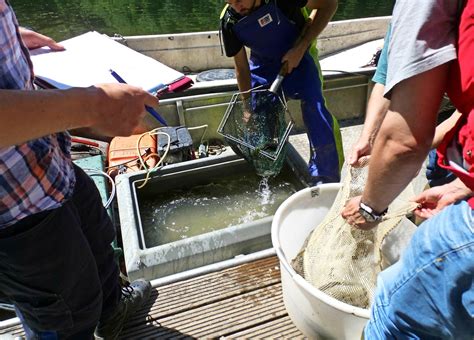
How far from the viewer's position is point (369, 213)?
54.6 inches

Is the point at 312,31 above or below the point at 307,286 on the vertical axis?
above

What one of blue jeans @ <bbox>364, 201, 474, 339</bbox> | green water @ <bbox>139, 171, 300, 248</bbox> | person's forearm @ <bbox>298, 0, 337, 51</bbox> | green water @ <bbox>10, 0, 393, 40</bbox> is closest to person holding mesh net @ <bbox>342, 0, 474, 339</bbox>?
blue jeans @ <bbox>364, 201, 474, 339</bbox>

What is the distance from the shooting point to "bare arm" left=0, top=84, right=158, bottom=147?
96cm

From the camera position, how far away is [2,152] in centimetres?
112

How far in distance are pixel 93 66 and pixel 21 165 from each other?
0.68 m

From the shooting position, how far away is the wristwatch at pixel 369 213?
1378 millimetres

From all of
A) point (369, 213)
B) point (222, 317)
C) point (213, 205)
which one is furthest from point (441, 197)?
point (213, 205)

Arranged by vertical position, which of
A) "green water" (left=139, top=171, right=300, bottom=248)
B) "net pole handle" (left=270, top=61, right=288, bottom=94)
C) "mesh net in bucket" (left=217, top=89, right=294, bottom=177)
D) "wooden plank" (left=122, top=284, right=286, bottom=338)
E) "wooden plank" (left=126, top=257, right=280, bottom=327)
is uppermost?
"net pole handle" (left=270, top=61, right=288, bottom=94)

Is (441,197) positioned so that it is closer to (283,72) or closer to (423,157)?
(423,157)

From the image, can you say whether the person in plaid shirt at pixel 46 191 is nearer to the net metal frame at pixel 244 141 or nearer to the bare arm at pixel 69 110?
the bare arm at pixel 69 110

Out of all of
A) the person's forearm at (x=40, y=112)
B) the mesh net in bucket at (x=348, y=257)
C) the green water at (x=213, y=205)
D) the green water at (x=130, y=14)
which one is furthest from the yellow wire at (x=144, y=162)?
the green water at (x=130, y=14)

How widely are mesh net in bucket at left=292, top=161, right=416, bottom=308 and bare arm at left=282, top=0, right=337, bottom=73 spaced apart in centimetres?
136

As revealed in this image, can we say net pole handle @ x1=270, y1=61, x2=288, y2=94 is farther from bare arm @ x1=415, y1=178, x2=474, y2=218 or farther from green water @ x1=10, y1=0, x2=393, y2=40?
green water @ x1=10, y1=0, x2=393, y2=40

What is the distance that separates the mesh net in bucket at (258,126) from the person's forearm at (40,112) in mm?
1852
